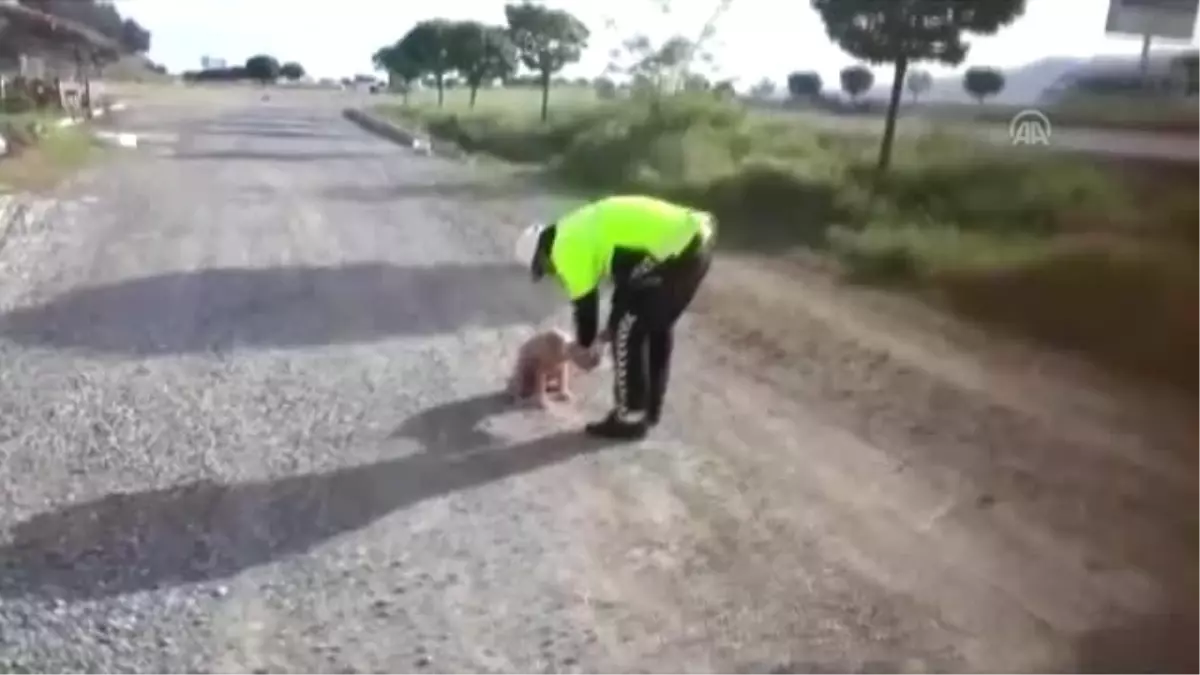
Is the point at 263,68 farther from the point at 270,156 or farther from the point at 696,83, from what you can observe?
the point at 270,156

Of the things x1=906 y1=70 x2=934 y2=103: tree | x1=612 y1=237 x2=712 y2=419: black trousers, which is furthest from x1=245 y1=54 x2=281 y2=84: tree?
x1=612 y1=237 x2=712 y2=419: black trousers

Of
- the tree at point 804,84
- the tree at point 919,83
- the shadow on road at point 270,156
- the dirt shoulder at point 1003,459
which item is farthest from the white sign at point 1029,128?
the shadow on road at point 270,156

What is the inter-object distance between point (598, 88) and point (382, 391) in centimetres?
482

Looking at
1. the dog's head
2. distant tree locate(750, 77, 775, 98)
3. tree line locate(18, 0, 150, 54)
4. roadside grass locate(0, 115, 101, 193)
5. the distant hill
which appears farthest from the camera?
tree line locate(18, 0, 150, 54)

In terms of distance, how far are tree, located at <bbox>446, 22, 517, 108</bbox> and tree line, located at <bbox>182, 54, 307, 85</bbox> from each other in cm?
113

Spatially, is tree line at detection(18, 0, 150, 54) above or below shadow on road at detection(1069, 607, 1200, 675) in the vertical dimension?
above

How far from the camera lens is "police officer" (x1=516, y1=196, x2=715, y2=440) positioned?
15.9 feet

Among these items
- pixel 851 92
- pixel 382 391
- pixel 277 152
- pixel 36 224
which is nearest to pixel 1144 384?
pixel 851 92

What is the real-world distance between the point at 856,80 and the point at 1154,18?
6.07ft

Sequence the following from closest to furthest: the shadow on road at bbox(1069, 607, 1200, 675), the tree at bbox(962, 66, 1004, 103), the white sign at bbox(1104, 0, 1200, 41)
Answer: the shadow on road at bbox(1069, 607, 1200, 675) < the white sign at bbox(1104, 0, 1200, 41) < the tree at bbox(962, 66, 1004, 103)

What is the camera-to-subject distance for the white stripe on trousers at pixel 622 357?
16.4 ft

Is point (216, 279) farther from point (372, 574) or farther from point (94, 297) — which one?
point (372, 574)

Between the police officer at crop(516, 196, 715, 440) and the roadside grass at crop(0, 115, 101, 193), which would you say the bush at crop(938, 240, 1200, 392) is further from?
the roadside grass at crop(0, 115, 101, 193)

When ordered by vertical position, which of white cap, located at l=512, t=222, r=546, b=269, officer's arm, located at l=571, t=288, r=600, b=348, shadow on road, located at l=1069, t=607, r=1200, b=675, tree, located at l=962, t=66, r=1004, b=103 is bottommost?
shadow on road, located at l=1069, t=607, r=1200, b=675
